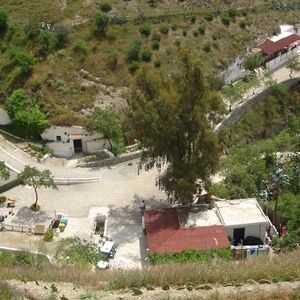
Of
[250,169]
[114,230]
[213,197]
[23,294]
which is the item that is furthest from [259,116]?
[23,294]

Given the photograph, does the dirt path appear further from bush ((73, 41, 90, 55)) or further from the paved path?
bush ((73, 41, 90, 55))

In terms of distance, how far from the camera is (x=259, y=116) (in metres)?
50.1

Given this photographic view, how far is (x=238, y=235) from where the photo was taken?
32938 millimetres

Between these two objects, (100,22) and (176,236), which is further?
(100,22)

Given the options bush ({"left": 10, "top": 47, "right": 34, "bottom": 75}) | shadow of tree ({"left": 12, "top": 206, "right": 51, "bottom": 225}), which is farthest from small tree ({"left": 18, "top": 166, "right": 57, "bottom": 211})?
bush ({"left": 10, "top": 47, "right": 34, "bottom": 75})

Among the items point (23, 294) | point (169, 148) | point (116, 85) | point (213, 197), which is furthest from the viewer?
point (116, 85)

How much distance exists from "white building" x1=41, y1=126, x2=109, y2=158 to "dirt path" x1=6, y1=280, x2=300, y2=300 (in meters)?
24.4

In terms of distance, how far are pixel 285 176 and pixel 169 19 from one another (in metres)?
23.1

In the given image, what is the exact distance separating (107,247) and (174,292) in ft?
44.7

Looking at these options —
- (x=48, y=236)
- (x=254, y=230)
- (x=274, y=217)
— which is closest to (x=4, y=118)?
(x=48, y=236)

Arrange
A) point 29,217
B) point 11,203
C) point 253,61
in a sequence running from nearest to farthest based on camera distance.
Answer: point 29,217 → point 11,203 → point 253,61

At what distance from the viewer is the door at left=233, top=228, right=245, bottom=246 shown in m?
32.8

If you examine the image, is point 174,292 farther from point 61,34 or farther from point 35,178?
point 61,34

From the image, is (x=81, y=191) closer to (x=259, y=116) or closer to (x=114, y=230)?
(x=114, y=230)
